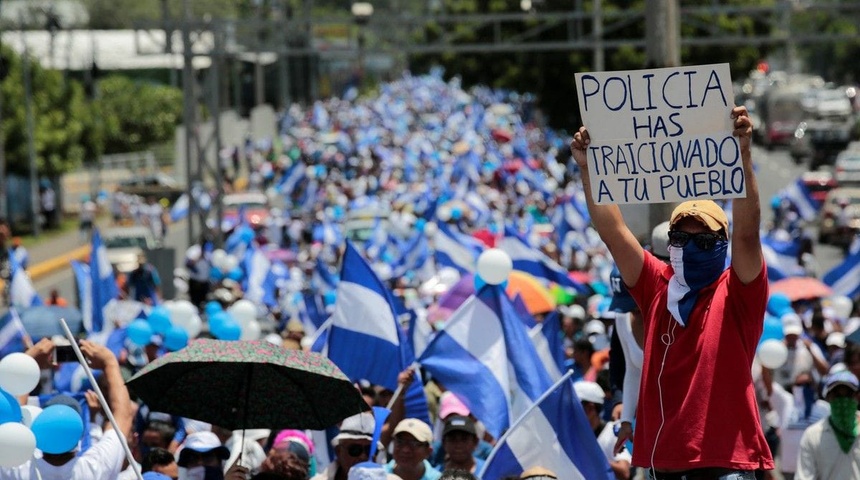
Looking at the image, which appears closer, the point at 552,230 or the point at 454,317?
the point at 454,317

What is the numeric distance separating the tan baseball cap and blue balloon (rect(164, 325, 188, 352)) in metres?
5.72

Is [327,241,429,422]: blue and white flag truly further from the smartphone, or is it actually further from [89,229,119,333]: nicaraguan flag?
[89,229,119,333]: nicaraguan flag

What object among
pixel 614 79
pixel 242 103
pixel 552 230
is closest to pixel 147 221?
pixel 552 230

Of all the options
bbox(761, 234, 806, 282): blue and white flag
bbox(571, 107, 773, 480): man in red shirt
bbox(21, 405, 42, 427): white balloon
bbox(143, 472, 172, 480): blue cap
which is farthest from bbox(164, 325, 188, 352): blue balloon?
bbox(761, 234, 806, 282): blue and white flag

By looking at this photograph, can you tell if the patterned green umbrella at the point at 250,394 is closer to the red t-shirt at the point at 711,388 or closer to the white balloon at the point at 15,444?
the white balloon at the point at 15,444

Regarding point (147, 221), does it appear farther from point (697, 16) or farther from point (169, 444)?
point (169, 444)

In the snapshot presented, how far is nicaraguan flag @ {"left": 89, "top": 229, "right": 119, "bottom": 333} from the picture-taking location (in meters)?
14.1

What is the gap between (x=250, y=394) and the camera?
21.4 feet

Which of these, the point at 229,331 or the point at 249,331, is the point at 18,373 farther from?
the point at 249,331

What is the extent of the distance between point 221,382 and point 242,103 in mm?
82640

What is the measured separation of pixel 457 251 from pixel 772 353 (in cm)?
689

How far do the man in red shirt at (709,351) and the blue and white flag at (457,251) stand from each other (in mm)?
11090

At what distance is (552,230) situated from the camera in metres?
25.4

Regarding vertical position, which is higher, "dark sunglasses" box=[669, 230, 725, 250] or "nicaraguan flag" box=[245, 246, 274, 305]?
"dark sunglasses" box=[669, 230, 725, 250]
